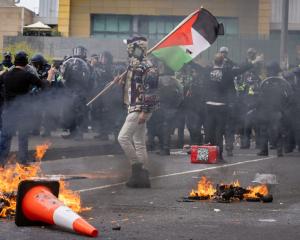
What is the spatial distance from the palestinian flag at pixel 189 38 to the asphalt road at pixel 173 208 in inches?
64.8

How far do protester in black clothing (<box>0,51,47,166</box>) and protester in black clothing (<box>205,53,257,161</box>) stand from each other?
3356 millimetres

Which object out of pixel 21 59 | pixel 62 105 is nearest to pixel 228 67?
pixel 62 105

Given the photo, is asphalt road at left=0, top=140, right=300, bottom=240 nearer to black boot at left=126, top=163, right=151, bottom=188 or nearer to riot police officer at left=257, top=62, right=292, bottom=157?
black boot at left=126, top=163, right=151, bottom=188

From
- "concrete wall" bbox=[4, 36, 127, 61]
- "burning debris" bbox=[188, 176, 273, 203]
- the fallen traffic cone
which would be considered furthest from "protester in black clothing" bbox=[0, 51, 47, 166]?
"concrete wall" bbox=[4, 36, 127, 61]

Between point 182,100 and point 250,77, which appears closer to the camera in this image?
point 182,100

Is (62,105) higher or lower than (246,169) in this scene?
higher

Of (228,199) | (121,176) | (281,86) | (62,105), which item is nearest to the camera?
(228,199)

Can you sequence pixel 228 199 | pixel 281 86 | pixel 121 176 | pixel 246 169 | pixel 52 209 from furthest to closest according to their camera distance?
1. pixel 281 86
2. pixel 246 169
3. pixel 121 176
4. pixel 228 199
5. pixel 52 209

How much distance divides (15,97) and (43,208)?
472 cm

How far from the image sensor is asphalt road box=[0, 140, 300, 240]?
6.29m

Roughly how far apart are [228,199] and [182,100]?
7119 millimetres

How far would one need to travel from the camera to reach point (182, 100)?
49.6 ft

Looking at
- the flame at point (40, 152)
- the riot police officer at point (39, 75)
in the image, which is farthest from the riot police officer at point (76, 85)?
the flame at point (40, 152)

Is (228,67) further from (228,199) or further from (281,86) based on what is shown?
(228,199)
